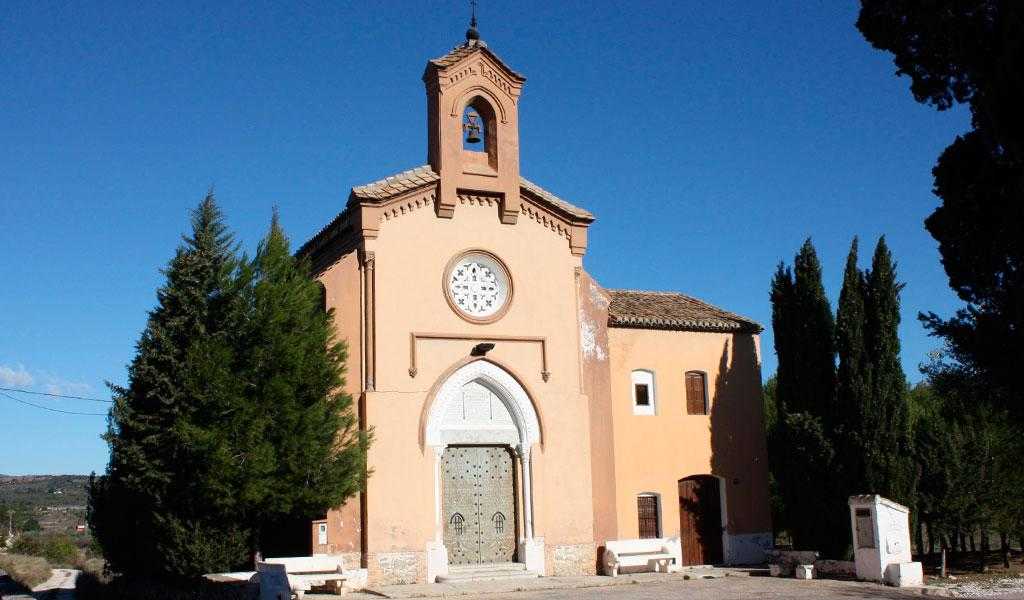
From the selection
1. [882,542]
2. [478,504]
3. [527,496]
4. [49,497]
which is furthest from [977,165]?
[49,497]

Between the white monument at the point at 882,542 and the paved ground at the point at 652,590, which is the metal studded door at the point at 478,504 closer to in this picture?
the paved ground at the point at 652,590

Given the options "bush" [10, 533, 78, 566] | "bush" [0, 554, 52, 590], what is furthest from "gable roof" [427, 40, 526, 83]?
"bush" [10, 533, 78, 566]

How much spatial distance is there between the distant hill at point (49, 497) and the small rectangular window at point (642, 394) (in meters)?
59.7

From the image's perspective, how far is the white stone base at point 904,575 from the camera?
20359mm

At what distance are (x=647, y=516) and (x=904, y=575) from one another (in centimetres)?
595

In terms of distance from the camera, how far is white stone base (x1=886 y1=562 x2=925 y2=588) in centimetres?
2036

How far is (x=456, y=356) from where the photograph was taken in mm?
21438

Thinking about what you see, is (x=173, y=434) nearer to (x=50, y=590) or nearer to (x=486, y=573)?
(x=486, y=573)

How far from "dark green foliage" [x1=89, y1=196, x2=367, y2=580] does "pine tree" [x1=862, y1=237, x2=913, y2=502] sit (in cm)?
1146

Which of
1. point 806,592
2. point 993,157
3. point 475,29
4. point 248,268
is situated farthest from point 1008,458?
point 248,268

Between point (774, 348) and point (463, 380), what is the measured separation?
818 centimetres

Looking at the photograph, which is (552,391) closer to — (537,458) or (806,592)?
(537,458)

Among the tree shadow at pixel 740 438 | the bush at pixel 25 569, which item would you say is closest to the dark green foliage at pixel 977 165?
the tree shadow at pixel 740 438

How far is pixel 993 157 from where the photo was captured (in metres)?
11.9
